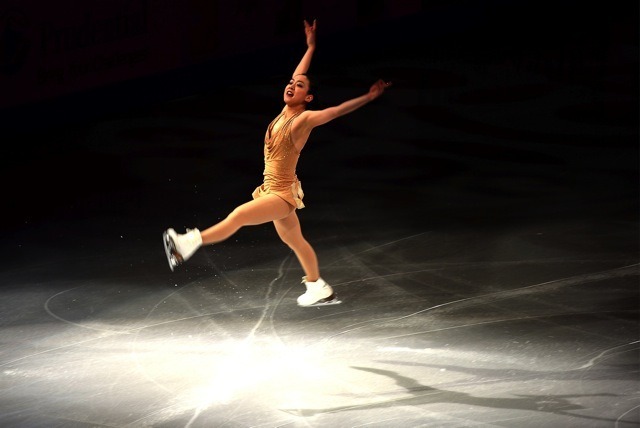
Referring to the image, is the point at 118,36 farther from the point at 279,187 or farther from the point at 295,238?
the point at 279,187

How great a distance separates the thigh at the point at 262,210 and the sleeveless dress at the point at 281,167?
47 mm

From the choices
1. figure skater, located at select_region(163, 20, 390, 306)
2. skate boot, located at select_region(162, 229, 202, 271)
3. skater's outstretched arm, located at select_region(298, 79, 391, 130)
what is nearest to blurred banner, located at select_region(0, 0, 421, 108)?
figure skater, located at select_region(163, 20, 390, 306)

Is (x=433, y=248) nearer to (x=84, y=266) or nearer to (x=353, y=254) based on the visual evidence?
(x=353, y=254)

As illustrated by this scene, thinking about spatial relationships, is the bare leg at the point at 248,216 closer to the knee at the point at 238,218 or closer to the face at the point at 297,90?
the knee at the point at 238,218

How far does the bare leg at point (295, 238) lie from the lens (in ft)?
25.7

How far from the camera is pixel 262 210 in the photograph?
24.7 ft

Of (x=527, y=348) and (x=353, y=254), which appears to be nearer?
(x=527, y=348)

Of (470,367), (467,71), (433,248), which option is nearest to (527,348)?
(470,367)

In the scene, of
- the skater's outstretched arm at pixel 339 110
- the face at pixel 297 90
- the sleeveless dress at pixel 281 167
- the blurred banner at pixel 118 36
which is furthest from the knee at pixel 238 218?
the blurred banner at pixel 118 36

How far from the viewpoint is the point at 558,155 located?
500 inches

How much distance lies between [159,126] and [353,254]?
487cm

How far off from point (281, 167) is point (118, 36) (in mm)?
6906

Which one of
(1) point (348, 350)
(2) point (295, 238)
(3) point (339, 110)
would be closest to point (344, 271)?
(2) point (295, 238)

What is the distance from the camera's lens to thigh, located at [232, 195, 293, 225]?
7477 mm
